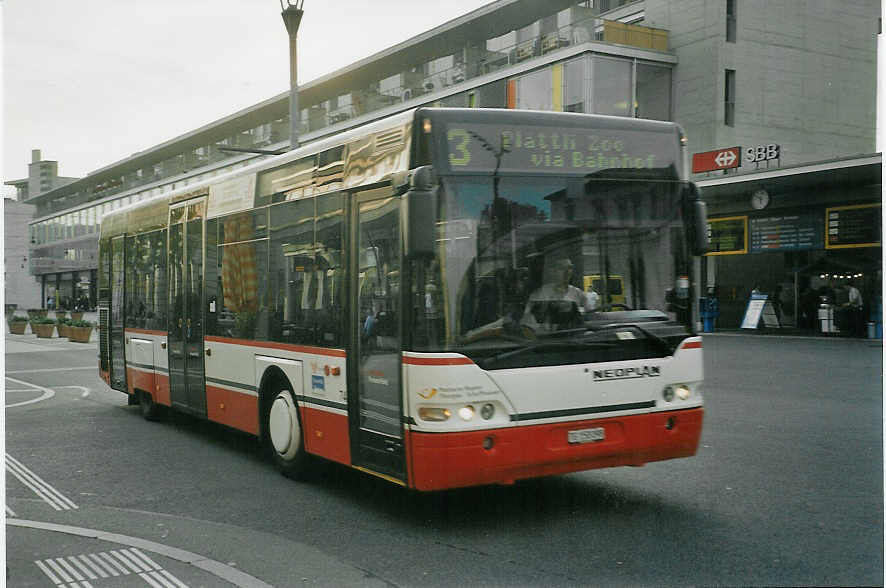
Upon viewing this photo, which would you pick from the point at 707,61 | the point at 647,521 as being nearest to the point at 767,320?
the point at 707,61

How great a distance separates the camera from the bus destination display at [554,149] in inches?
229

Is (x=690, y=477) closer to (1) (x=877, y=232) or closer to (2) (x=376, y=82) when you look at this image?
(1) (x=877, y=232)

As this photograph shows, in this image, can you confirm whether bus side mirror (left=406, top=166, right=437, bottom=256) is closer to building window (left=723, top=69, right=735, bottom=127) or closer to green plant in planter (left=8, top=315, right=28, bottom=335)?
building window (left=723, top=69, right=735, bottom=127)

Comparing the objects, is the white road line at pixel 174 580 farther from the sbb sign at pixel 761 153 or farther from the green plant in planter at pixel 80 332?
the green plant in planter at pixel 80 332

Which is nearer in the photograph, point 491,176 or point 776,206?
point 491,176

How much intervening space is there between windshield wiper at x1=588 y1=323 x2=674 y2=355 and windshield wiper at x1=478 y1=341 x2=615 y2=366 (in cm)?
10

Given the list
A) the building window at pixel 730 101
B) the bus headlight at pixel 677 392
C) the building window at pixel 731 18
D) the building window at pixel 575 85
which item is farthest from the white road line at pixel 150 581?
the building window at pixel 731 18

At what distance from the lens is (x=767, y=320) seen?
1081 inches

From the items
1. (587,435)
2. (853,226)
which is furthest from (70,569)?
(853,226)

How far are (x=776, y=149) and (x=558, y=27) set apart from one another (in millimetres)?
8536

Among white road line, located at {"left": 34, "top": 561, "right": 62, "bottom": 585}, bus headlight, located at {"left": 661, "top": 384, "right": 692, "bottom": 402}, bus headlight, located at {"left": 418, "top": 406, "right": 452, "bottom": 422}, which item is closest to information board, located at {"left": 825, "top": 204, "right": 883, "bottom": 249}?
bus headlight, located at {"left": 661, "top": 384, "right": 692, "bottom": 402}

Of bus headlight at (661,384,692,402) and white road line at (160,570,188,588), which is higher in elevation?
bus headlight at (661,384,692,402)

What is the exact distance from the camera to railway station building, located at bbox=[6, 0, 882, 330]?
24672mm

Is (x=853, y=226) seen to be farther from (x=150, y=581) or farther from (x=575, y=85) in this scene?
(x=150, y=581)
